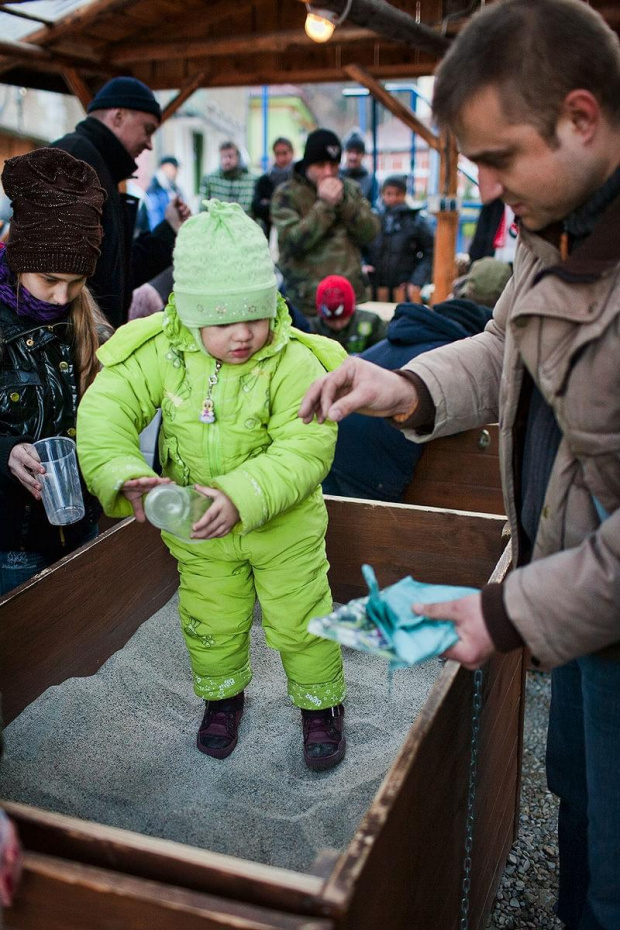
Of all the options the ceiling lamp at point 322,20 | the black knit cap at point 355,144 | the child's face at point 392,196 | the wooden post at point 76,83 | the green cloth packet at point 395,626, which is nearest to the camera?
the green cloth packet at point 395,626

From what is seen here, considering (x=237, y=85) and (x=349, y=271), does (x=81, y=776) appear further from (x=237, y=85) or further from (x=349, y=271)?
(x=237, y=85)

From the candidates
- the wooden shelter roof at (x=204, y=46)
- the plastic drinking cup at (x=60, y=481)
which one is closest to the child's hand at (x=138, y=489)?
the plastic drinking cup at (x=60, y=481)

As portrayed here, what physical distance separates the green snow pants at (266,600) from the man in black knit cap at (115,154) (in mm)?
1414

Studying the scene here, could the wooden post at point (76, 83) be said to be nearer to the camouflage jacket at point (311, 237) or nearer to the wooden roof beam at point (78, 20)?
the wooden roof beam at point (78, 20)

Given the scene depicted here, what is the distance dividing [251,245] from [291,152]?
7.27 metres

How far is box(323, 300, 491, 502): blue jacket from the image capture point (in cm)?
284

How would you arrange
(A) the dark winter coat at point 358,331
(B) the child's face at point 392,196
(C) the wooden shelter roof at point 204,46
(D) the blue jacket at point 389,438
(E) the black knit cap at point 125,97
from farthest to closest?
1. (B) the child's face at point 392,196
2. (C) the wooden shelter roof at point 204,46
3. (A) the dark winter coat at point 358,331
4. (E) the black knit cap at point 125,97
5. (D) the blue jacket at point 389,438

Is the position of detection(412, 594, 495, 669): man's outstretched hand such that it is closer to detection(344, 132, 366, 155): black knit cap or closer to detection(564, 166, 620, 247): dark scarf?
detection(564, 166, 620, 247): dark scarf

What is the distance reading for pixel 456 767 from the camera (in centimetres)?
158

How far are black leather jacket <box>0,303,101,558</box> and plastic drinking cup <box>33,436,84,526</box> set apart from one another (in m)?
0.06

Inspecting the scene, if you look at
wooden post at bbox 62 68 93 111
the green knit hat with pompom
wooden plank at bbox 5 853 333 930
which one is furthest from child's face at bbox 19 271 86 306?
wooden post at bbox 62 68 93 111

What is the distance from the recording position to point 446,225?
695cm

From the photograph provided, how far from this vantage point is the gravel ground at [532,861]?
2105 mm

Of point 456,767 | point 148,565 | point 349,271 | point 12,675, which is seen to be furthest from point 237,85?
point 456,767
